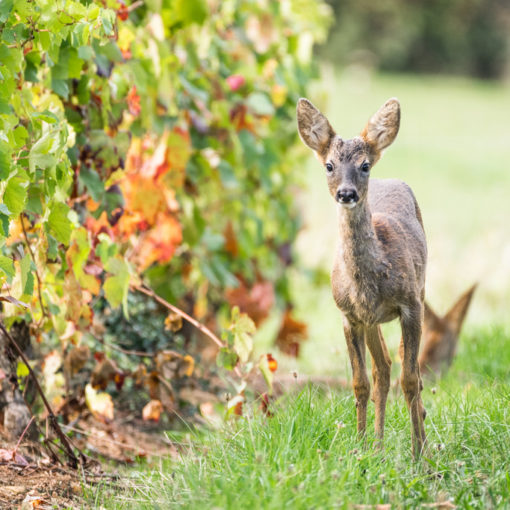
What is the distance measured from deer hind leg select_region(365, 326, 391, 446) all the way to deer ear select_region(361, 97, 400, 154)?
70 cm

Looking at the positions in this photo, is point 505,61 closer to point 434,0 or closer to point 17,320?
point 434,0

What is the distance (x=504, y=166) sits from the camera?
18375 mm

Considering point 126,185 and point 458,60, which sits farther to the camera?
point 458,60

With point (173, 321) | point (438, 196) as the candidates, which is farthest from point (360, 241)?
point (438, 196)

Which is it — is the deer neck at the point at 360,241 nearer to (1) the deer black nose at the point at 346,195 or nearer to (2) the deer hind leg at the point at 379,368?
(1) the deer black nose at the point at 346,195

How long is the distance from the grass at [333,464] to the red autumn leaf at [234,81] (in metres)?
2.38

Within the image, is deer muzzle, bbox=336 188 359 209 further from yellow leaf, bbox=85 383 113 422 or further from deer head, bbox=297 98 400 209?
yellow leaf, bbox=85 383 113 422

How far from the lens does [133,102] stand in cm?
422

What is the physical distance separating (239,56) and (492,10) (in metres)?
39.7

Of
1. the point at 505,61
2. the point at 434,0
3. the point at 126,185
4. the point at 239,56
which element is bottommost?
the point at 505,61

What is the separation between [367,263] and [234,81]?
2609 millimetres

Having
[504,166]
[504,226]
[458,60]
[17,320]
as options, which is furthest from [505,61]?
[17,320]

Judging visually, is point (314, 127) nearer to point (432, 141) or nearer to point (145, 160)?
point (145, 160)

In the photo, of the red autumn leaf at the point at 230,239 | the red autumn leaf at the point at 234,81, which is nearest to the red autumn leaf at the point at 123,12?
the red autumn leaf at the point at 234,81
